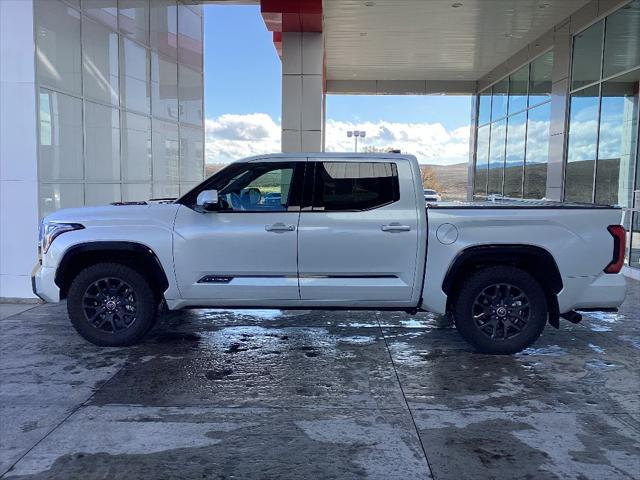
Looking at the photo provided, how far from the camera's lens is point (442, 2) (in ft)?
43.0

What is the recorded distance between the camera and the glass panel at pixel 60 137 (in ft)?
27.0

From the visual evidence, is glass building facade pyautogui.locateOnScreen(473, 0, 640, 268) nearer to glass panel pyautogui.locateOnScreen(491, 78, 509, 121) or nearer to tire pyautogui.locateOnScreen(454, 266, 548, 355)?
glass panel pyautogui.locateOnScreen(491, 78, 509, 121)

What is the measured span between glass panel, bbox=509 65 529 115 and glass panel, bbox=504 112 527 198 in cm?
30

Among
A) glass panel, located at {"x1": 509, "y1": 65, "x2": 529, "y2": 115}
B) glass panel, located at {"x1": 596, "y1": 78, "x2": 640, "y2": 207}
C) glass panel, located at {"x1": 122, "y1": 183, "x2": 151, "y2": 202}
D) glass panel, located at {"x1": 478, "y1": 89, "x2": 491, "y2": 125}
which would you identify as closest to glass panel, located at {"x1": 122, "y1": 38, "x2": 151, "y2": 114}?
glass panel, located at {"x1": 122, "y1": 183, "x2": 151, "y2": 202}

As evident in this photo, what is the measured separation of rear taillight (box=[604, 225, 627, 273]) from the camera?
5398 mm

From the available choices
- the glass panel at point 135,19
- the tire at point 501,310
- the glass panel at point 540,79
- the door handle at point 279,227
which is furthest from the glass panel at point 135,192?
the glass panel at point 540,79

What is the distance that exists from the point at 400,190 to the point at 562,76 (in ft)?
37.1

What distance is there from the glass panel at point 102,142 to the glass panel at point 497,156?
15453mm

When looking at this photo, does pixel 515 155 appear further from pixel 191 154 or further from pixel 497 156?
pixel 191 154

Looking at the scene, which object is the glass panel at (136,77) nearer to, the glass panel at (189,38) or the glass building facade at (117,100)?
the glass building facade at (117,100)

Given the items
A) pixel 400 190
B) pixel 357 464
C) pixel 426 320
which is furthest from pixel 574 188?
pixel 357 464

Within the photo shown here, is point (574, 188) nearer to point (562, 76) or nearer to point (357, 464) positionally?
point (562, 76)

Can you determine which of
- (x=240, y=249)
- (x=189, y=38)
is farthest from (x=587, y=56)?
(x=240, y=249)

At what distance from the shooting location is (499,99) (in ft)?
73.2
